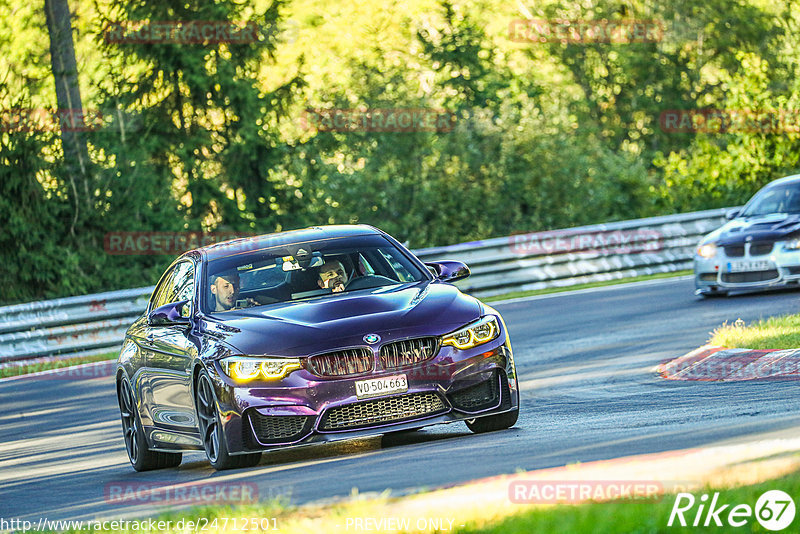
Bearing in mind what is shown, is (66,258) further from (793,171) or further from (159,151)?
(793,171)

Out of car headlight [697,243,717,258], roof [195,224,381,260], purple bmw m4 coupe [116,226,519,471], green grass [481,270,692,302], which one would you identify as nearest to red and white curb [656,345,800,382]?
purple bmw m4 coupe [116,226,519,471]

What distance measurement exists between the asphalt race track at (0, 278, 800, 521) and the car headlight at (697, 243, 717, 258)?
0.70 m

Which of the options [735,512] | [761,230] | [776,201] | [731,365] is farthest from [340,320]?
[776,201]

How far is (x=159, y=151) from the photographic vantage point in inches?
1281

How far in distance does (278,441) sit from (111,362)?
11.7 metres

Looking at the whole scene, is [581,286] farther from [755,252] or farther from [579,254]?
[755,252]

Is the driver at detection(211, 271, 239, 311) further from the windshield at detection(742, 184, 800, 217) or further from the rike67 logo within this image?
the windshield at detection(742, 184, 800, 217)

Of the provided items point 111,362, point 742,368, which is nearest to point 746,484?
point 742,368

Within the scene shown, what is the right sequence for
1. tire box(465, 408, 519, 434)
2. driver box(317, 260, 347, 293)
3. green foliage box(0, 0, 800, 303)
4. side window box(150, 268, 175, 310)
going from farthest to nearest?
green foliage box(0, 0, 800, 303)
side window box(150, 268, 175, 310)
driver box(317, 260, 347, 293)
tire box(465, 408, 519, 434)

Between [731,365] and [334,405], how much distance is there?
478 centimetres

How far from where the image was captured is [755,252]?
62.3 ft

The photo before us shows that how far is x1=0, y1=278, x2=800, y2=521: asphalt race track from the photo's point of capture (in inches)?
316

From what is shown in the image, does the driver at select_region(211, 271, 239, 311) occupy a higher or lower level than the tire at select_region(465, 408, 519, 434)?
higher

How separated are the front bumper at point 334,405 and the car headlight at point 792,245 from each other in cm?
1057
